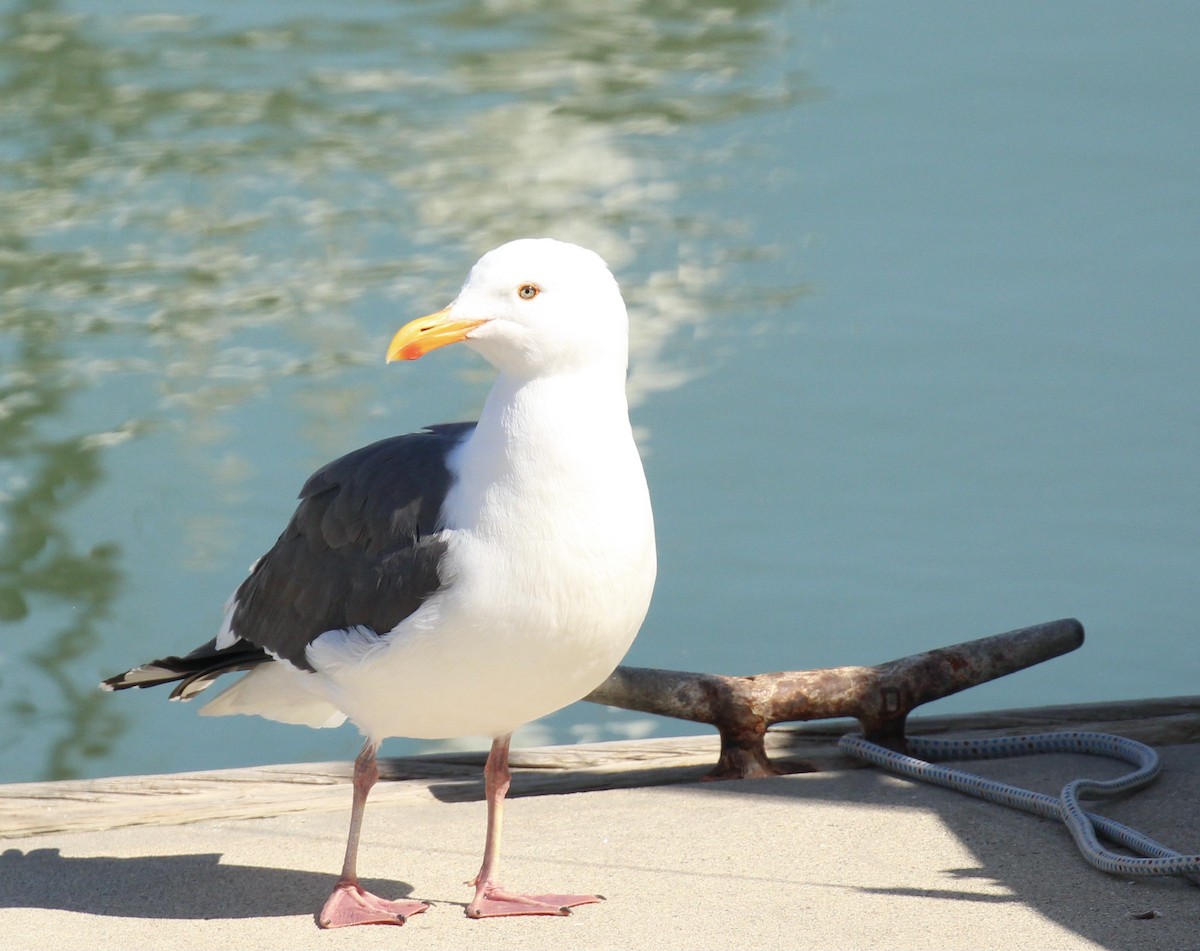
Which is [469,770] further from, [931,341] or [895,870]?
[931,341]

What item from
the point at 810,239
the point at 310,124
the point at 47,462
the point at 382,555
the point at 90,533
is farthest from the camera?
the point at 310,124

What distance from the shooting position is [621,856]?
4.41 m

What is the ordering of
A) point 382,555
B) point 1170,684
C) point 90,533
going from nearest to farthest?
point 382,555, point 1170,684, point 90,533

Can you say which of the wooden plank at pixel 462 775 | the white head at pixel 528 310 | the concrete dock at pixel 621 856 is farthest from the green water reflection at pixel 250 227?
the white head at pixel 528 310

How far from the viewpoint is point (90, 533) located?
843 cm

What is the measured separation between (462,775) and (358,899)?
0.90 metres

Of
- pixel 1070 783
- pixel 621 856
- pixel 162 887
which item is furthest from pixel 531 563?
pixel 1070 783

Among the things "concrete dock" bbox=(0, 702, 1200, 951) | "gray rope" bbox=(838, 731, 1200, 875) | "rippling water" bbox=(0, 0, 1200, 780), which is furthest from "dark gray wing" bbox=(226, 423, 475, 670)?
"rippling water" bbox=(0, 0, 1200, 780)

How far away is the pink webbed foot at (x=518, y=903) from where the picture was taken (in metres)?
4.08

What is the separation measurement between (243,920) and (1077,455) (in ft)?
18.4

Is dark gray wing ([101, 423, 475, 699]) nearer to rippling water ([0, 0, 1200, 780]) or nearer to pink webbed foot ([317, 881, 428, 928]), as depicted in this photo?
pink webbed foot ([317, 881, 428, 928])

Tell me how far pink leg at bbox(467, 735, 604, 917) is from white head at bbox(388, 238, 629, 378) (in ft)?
3.36

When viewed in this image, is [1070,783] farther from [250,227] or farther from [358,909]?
[250,227]

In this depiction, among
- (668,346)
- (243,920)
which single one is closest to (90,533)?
(668,346)
